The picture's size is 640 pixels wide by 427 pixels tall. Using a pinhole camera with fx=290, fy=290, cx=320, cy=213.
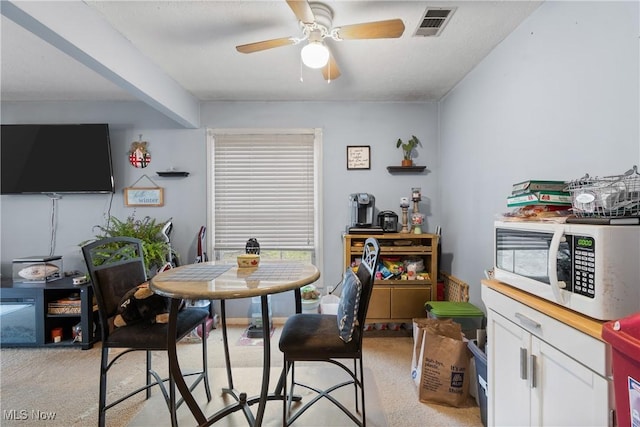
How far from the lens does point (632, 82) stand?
4.12ft

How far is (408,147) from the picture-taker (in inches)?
130

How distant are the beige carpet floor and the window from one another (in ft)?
3.72

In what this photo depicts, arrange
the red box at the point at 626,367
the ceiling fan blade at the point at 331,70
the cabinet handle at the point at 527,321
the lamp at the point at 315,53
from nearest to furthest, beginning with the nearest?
1. the red box at the point at 626,367
2. the cabinet handle at the point at 527,321
3. the lamp at the point at 315,53
4. the ceiling fan blade at the point at 331,70

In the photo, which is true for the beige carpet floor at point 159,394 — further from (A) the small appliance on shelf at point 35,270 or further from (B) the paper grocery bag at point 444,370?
(A) the small appliance on shelf at point 35,270

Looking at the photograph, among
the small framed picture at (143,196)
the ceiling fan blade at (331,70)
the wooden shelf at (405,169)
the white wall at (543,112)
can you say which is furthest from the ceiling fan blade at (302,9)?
the small framed picture at (143,196)

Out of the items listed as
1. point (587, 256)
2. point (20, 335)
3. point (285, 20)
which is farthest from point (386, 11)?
point (20, 335)

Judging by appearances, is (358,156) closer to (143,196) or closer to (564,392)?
(143,196)

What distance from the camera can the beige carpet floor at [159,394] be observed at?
1843 millimetres

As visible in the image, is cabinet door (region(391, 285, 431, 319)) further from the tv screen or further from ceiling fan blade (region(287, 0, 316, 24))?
the tv screen

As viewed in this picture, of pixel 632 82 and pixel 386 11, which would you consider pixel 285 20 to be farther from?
pixel 632 82

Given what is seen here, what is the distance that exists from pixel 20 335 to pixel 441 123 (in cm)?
489

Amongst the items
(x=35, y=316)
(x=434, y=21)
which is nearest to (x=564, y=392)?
(x=434, y=21)

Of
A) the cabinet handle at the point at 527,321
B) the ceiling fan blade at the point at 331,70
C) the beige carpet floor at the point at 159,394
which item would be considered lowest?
the beige carpet floor at the point at 159,394

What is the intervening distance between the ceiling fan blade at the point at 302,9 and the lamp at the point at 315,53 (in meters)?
0.13
